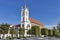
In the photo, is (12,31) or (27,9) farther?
(27,9)

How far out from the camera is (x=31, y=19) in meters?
105

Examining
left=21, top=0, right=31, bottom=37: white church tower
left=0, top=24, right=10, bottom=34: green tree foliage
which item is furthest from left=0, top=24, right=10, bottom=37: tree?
left=21, top=0, right=31, bottom=37: white church tower

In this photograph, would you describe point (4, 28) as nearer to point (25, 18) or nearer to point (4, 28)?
point (4, 28)

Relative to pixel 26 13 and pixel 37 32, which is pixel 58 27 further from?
pixel 26 13

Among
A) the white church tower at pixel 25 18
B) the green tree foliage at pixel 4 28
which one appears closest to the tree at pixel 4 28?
the green tree foliage at pixel 4 28

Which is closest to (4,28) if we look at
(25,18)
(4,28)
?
(4,28)

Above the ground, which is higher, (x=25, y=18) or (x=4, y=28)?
(x=25, y=18)

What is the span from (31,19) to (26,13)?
8.91 m

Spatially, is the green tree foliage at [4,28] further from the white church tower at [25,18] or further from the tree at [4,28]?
the white church tower at [25,18]

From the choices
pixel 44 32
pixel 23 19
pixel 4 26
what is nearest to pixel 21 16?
pixel 23 19

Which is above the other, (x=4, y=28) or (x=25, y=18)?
(x=25, y=18)

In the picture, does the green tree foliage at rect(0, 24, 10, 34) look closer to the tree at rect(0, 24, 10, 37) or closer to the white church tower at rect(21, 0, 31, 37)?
the tree at rect(0, 24, 10, 37)

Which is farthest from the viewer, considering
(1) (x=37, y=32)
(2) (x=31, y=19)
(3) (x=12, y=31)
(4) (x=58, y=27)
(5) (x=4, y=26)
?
(2) (x=31, y=19)

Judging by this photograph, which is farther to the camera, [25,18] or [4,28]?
[25,18]
